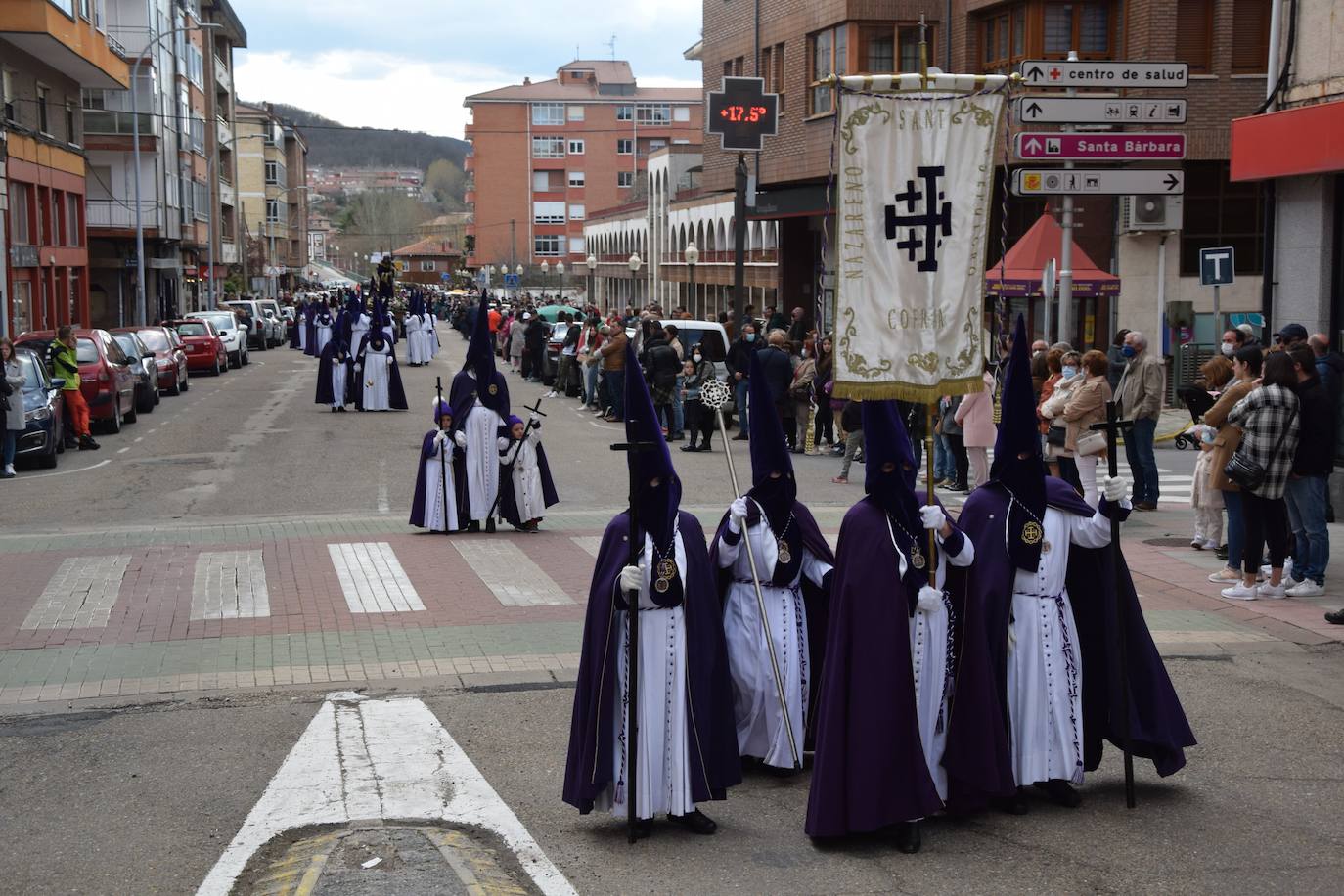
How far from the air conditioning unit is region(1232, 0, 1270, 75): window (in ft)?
8.58

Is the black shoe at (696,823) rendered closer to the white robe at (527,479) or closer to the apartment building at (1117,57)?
the white robe at (527,479)

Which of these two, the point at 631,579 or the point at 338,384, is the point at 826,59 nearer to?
the point at 338,384

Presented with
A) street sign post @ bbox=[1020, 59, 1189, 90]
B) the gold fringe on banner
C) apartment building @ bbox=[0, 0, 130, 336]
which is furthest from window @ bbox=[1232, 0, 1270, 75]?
apartment building @ bbox=[0, 0, 130, 336]

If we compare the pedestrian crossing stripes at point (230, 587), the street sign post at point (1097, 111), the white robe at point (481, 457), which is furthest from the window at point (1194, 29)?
the pedestrian crossing stripes at point (230, 587)

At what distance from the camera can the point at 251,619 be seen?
1085 centimetres

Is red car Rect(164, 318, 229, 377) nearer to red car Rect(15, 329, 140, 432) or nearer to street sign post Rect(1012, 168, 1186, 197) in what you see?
red car Rect(15, 329, 140, 432)

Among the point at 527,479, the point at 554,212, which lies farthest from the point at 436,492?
the point at 554,212

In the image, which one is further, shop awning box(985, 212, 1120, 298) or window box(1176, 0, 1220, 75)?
window box(1176, 0, 1220, 75)

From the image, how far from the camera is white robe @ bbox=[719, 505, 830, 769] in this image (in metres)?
7.08

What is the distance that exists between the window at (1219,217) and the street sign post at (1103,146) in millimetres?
13801

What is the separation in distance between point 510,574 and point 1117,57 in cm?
1927

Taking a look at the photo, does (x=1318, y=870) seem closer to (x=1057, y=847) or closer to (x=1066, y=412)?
(x=1057, y=847)

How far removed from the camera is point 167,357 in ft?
105

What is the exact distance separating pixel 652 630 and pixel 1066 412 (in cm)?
900
